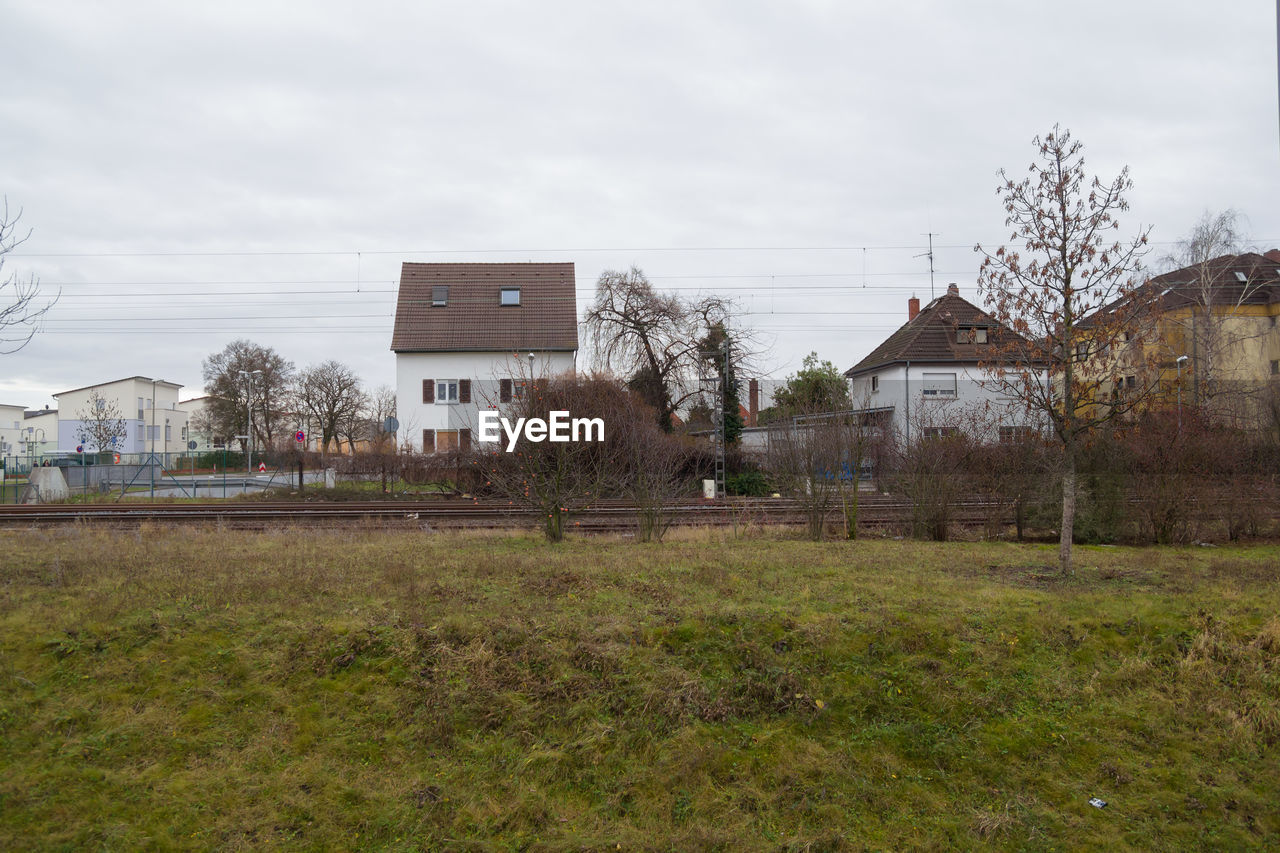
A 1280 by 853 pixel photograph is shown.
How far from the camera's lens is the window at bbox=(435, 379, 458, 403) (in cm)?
4531

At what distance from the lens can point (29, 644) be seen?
7.31 metres

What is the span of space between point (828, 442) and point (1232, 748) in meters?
9.90

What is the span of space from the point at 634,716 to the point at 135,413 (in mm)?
81832

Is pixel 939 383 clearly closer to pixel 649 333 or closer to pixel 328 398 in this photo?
pixel 649 333

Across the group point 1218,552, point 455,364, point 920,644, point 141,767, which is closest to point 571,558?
point 920,644

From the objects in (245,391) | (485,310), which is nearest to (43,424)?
(245,391)

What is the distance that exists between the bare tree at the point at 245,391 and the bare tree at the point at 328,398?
4.09 ft

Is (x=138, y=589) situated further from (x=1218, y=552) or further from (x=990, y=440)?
(x=1218, y=552)

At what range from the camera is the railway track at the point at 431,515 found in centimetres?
1777

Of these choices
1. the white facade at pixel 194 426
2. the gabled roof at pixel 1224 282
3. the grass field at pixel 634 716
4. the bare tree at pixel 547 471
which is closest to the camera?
the grass field at pixel 634 716

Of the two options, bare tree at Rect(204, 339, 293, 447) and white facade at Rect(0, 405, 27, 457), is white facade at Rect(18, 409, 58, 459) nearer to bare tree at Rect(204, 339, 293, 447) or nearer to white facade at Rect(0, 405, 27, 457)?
white facade at Rect(0, 405, 27, 457)

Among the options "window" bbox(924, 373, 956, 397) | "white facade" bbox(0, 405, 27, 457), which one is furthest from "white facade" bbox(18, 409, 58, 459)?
"window" bbox(924, 373, 956, 397)

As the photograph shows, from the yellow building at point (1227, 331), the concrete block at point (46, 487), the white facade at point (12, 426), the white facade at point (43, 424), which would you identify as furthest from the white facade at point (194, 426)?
the yellow building at point (1227, 331)

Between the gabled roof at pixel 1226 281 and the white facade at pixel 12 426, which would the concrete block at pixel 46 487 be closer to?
the gabled roof at pixel 1226 281
